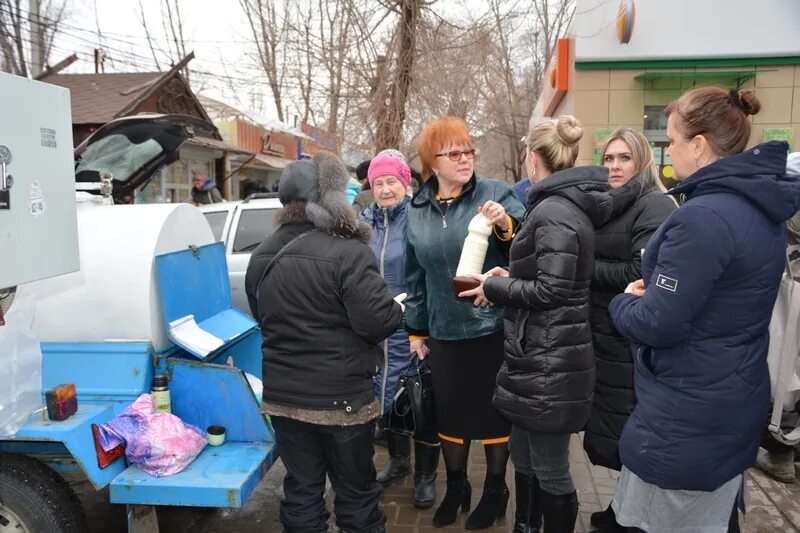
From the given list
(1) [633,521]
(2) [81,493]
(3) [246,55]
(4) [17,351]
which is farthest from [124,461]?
(3) [246,55]

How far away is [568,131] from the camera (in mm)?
2777

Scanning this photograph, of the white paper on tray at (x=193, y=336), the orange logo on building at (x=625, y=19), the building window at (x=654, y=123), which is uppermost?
the orange logo on building at (x=625, y=19)

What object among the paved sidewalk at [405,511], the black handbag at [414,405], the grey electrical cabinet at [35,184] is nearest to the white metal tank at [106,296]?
the grey electrical cabinet at [35,184]

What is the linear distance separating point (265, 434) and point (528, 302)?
141cm

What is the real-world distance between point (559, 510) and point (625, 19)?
8.03 meters

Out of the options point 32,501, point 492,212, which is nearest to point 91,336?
point 32,501

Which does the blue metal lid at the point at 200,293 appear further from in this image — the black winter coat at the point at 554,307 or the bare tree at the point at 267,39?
the bare tree at the point at 267,39

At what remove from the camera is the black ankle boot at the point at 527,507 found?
→ 9.64 ft

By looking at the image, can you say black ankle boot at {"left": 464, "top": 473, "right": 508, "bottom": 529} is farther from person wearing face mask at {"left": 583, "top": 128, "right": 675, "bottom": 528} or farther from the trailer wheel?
the trailer wheel

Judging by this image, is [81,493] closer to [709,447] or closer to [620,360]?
[620,360]

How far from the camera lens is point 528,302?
7.76ft

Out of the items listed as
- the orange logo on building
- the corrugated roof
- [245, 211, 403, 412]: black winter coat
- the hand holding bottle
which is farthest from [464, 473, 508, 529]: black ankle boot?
the corrugated roof

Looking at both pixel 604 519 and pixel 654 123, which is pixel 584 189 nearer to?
pixel 604 519

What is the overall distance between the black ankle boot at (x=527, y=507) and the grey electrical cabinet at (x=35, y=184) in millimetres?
2270
